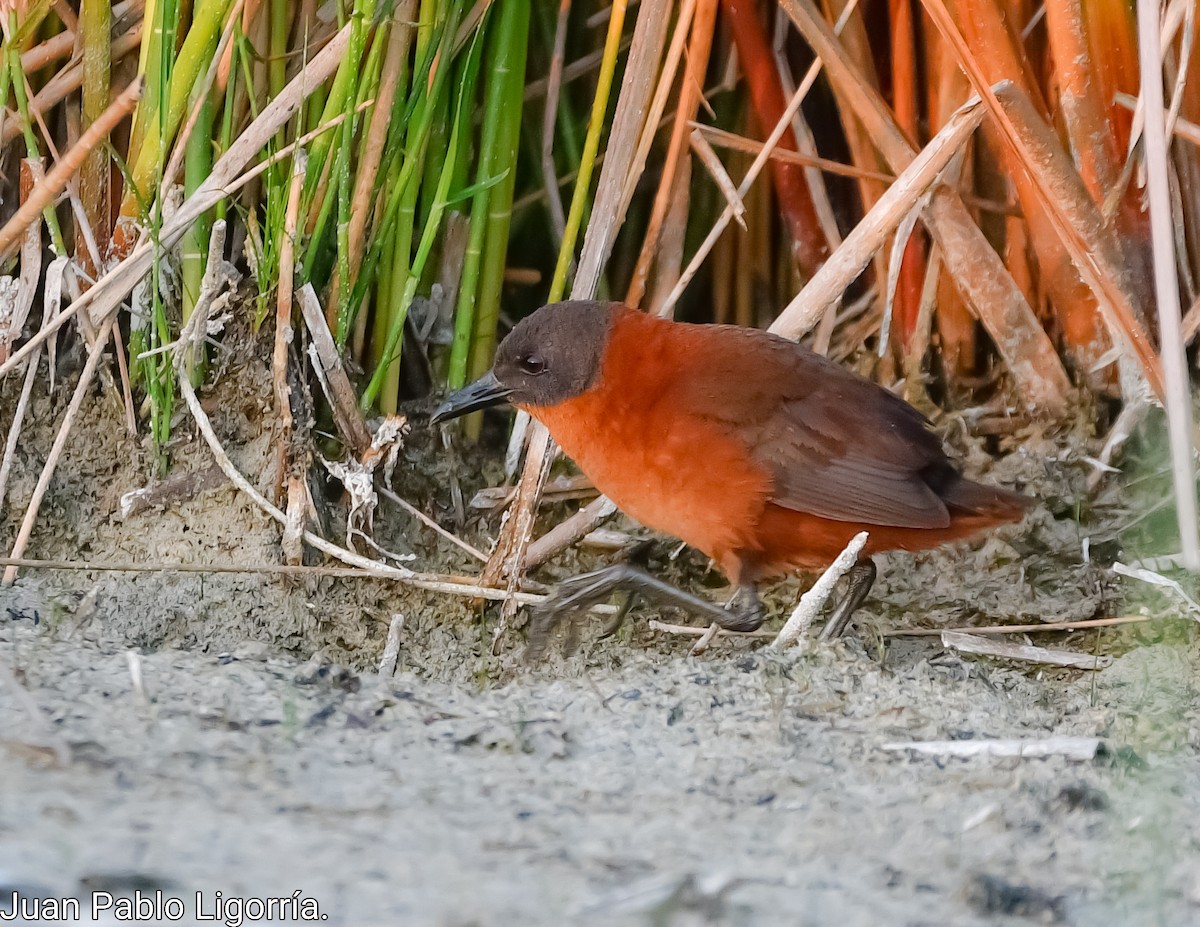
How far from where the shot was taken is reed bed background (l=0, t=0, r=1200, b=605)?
9.21 feet

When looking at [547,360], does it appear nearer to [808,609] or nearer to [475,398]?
[475,398]

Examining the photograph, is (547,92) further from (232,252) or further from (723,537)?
(723,537)

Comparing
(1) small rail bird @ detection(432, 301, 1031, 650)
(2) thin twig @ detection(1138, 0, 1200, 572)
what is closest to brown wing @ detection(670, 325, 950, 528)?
(1) small rail bird @ detection(432, 301, 1031, 650)

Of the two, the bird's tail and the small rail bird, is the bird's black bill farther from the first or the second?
the bird's tail

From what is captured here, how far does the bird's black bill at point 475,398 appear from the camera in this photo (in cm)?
298

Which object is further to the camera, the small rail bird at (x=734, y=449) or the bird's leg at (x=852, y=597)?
the bird's leg at (x=852, y=597)

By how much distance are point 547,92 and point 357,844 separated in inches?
91.7

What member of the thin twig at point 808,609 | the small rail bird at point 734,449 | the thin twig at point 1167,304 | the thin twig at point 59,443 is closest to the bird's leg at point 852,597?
the small rail bird at point 734,449

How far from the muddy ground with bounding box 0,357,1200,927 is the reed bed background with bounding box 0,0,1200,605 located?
0.20 metres

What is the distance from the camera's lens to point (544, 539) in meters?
3.08

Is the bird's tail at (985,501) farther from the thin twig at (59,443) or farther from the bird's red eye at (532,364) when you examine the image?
the thin twig at (59,443)

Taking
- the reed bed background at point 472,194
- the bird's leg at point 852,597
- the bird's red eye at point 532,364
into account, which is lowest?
the bird's leg at point 852,597

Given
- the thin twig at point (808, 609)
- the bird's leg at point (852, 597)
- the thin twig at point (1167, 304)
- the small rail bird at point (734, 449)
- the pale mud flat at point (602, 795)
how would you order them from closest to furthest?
the pale mud flat at point (602, 795) < the thin twig at point (1167, 304) < the thin twig at point (808, 609) < the small rail bird at point (734, 449) < the bird's leg at point (852, 597)

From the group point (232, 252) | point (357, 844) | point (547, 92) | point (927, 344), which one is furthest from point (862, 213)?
point (357, 844)
